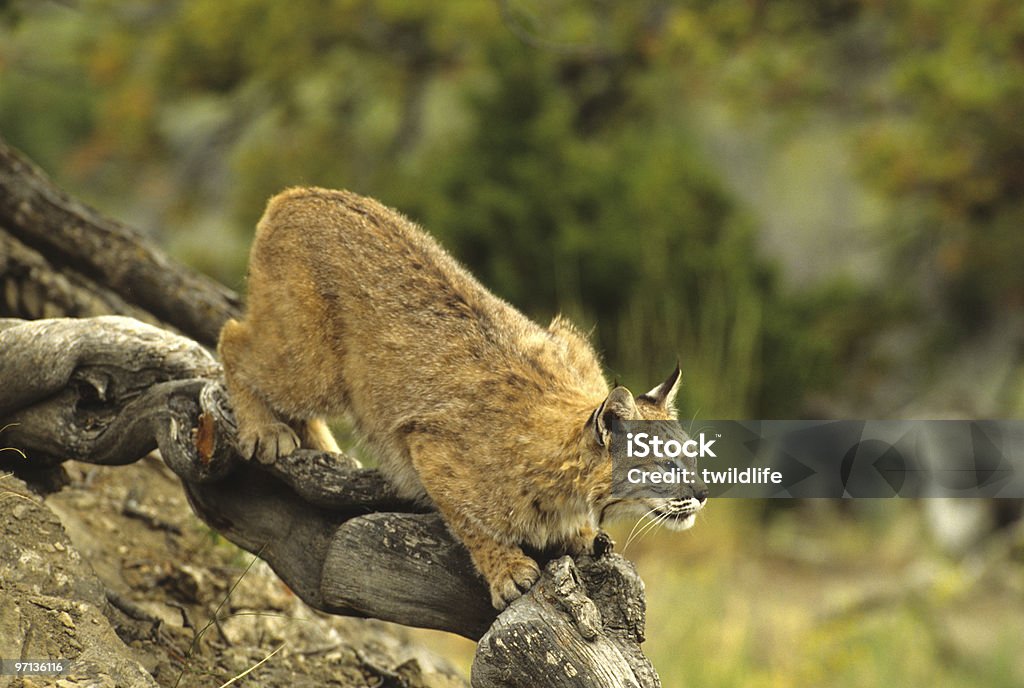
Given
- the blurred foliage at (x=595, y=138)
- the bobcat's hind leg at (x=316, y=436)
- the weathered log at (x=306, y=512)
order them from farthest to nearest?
the blurred foliage at (x=595, y=138) → the bobcat's hind leg at (x=316, y=436) → the weathered log at (x=306, y=512)

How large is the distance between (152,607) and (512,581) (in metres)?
1.67

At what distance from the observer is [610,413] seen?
12.9 feet

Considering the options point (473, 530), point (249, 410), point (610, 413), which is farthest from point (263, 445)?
point (610, 413)

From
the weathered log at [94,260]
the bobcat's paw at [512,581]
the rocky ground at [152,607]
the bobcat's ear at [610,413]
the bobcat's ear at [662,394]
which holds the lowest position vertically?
the rocky ground at [152,607]

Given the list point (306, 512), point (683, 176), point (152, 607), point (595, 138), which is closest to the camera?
point (306, 512)

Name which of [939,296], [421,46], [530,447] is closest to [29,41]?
[421,46]

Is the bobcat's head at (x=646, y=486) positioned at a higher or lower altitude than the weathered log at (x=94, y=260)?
lower

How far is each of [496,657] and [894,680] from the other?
5010mm

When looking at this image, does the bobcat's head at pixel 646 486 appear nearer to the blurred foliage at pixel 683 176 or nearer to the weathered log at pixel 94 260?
the weathered log at pixel 94 260

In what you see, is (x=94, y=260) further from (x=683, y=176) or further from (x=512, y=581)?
(x=683, y=176)

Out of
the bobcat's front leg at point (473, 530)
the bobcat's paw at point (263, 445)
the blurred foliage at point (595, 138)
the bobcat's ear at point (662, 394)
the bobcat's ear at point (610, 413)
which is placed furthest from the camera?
the blurred foliage at point (595, 138)

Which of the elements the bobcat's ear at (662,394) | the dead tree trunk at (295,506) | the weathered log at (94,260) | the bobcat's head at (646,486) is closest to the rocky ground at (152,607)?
the dead tree trunk at (295,506)

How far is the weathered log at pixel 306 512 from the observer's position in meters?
3.75

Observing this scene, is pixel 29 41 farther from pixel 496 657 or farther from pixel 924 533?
pixel 496 657
